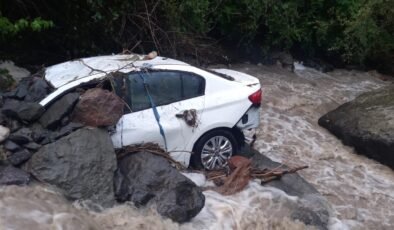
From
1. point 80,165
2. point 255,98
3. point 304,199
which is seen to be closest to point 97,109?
point 80,165

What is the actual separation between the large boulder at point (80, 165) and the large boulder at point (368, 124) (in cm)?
540

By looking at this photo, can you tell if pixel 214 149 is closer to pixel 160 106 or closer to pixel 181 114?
pixel 181 114

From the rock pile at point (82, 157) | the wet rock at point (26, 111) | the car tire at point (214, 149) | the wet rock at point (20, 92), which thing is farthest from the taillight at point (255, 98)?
the wet rock at point (20, 92)

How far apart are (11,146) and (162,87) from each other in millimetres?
2058

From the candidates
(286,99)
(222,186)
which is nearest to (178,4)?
(286,99)

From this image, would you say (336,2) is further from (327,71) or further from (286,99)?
(286,99)

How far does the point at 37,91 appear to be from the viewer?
688 cm

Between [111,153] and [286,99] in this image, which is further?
[286,99]

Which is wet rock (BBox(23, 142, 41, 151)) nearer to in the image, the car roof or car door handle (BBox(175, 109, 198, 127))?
the car roof

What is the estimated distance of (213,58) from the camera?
46.4 ft

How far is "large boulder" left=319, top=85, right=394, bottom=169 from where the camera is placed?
32.6 ft

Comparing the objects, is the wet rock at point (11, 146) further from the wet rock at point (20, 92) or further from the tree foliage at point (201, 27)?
the tree foliage at point (201, 27)

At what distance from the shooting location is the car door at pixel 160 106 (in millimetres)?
6977

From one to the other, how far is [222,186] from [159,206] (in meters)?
1.27
